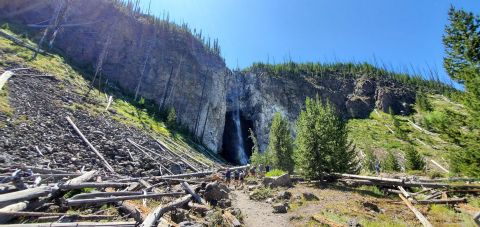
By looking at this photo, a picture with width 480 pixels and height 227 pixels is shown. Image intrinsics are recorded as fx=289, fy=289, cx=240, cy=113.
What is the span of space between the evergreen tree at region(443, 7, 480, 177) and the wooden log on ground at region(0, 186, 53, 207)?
17247 millimetres

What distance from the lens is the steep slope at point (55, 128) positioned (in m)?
16.9

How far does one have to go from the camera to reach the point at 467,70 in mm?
14227

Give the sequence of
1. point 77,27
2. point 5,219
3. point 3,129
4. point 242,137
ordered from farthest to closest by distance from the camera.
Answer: point 242,137
point 77,27
point 3,129
point 5,219

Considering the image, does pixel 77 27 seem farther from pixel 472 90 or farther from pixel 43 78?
pixel 472 90

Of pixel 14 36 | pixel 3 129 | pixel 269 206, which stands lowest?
pixel 269 206

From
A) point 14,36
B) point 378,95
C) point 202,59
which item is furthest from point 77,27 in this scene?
point 378,95

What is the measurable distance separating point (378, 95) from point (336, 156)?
280 feet

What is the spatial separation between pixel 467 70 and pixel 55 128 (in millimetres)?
26585

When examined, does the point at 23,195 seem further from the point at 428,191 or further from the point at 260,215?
the point at 428,191

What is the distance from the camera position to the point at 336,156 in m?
22.3

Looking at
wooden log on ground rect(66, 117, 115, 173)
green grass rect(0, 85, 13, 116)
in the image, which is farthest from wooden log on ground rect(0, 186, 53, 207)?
green grass rect(0, 85, 13, 116)

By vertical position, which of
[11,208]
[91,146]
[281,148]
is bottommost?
[11,208]

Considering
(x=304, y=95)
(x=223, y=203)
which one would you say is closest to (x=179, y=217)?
(x=223, y=203)

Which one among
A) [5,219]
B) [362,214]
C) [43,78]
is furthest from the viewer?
[43,78]
